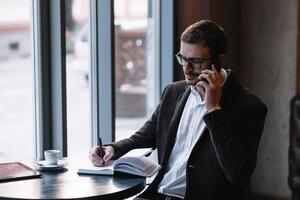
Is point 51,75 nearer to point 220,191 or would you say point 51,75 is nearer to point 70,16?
point 70,16

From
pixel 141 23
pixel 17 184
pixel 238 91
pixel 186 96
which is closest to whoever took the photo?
pixel 17 184

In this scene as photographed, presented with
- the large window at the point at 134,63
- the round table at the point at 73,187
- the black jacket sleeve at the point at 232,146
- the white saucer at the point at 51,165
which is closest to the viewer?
the round table at the point at 73,187

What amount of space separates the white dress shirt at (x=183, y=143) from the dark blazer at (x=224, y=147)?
2 cm

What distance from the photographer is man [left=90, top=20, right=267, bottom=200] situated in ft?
6.61

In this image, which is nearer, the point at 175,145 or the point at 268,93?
the point at 175,145

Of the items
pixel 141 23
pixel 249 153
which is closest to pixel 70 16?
pixel 141 23

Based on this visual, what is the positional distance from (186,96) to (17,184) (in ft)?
2.61

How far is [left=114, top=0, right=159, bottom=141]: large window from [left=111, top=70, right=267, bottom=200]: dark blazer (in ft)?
3.66

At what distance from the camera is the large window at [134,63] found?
11.2ft

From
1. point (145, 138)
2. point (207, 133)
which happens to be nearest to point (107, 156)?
point (145, 138)

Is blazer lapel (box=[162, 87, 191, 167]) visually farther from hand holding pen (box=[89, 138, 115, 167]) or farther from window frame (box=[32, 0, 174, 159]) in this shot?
window frame (box=[32, 0, 174, 159])

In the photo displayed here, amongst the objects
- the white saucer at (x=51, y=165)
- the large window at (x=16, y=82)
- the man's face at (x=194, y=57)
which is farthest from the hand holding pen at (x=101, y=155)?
the large window at (x=16, y=82)

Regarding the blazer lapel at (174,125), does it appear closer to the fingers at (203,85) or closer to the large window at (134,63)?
the fingers at (203,85)

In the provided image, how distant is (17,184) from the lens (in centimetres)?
200
